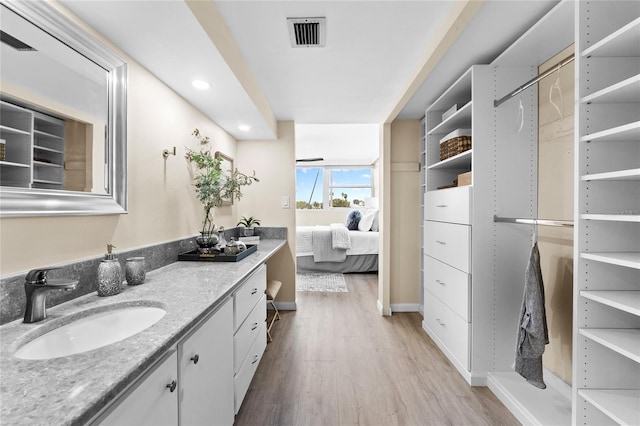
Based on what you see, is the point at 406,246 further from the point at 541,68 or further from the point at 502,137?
the point at 541,68

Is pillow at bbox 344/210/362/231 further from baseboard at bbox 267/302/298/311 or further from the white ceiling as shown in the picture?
the white ceiling

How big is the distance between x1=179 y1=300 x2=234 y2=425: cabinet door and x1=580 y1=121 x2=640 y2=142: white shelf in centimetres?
175

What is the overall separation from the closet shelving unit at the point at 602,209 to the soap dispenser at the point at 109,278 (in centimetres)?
200

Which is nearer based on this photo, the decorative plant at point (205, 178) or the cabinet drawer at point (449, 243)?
the cabinet drawer at point (449, 243)

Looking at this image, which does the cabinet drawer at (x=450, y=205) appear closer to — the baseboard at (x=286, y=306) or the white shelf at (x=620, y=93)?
the white shelf at (x=620, y=93)

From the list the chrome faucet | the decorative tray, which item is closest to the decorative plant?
the decorative tray

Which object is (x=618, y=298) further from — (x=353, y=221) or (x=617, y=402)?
(x=353, y=221)

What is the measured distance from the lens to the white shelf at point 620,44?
1093mm

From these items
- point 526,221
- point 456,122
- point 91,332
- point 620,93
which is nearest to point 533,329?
point 526,221

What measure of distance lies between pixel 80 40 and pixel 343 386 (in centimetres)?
238

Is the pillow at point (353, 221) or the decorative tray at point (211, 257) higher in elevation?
the pillow at point (353, 221)

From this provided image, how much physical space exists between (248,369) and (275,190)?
219 centimetres

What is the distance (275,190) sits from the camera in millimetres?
3686

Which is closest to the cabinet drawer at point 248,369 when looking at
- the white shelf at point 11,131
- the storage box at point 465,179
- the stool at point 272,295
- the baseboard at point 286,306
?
the stool at point 272,295
